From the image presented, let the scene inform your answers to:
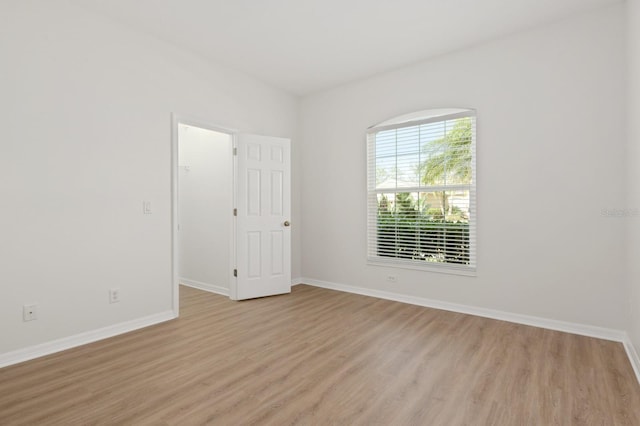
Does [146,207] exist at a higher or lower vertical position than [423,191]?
lower

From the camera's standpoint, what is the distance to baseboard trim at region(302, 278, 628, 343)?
3029mm

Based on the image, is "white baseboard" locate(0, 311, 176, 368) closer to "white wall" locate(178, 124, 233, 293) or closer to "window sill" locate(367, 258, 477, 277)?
"white wall" locate(178, 124, 233, 293)

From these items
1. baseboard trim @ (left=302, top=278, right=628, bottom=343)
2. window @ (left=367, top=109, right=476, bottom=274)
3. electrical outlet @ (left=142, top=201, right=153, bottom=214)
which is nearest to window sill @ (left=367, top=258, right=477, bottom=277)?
window @ (left=367, top=109, right=476, bottom=274)

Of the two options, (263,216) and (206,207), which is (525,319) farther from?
(206,207)

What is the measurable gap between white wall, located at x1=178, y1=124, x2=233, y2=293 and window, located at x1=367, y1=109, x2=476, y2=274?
1998 millimetres

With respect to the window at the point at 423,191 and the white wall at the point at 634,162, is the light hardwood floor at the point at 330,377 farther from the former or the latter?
the window at the point at 423,191

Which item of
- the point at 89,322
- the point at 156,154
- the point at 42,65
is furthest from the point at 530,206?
the point at 42,65

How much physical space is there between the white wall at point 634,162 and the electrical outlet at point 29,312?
4.55 meters

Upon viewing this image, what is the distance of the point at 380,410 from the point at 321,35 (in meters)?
3.41

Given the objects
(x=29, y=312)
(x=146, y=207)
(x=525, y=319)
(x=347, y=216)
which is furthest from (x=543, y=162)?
(x=29, y=312)

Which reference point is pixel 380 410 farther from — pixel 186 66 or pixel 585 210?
pixel 186 66

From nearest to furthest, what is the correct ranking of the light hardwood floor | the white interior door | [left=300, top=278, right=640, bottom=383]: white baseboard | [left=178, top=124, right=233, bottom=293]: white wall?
the light hardwood floor
[left=300, top=278, right=640, bottom=383]: white baseboard
the white interior door
[left=178, top=124, right=233, bottom=293]: white wall

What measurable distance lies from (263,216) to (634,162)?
12.4ft

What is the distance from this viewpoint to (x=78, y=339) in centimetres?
291
